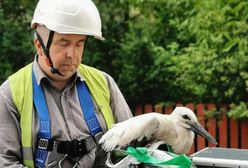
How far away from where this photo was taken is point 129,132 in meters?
3.46

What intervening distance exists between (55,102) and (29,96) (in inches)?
6.7

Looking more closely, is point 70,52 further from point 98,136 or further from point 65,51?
point 98,136

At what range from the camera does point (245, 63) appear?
748cm

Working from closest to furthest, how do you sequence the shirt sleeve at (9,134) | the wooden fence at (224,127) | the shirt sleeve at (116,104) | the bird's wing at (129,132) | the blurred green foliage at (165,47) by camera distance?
the shirt sleeve at (9,134) < the bird's wing at (129,132) < the shirt sleeve at (116,104) < the blurred green foliage at (165,47) < the wooden fence at (224,127)

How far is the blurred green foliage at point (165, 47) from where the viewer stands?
303 inches

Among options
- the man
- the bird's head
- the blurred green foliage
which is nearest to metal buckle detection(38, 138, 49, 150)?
the man

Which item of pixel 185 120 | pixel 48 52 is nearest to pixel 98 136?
pixel 48 52

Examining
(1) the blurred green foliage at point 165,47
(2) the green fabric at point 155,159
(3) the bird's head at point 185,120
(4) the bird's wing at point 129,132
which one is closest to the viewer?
(2) the green fabric at point 155,159

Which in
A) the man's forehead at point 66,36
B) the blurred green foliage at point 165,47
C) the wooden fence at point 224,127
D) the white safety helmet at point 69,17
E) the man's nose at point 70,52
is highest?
the white safety helmet at point 69,17

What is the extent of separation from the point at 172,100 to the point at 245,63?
1.95m

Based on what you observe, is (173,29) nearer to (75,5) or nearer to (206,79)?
(206,79)

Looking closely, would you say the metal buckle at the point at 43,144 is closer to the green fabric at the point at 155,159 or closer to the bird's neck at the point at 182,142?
the green fabric at the point at 155,159

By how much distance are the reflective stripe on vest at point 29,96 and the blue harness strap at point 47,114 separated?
34mm

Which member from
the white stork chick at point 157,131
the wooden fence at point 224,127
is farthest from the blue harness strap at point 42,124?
the wooden fence at point 224,127
